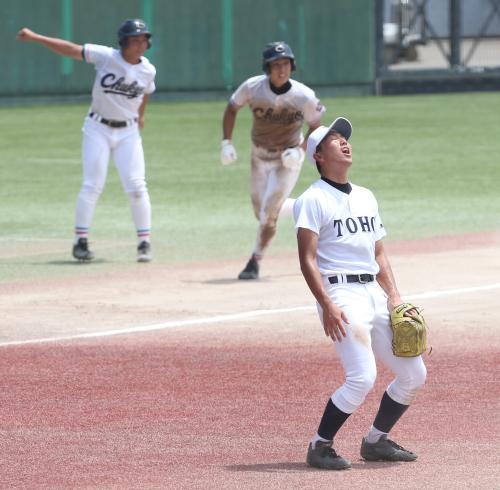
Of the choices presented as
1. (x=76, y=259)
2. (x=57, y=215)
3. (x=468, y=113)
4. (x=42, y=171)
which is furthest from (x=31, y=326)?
(x=468, y=113)

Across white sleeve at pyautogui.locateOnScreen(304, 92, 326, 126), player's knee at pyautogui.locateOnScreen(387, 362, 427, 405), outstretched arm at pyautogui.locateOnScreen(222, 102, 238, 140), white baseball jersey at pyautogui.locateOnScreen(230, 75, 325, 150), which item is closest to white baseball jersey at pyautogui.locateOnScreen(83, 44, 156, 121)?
outstretched arm at pyautogui.locateOnScreen(222, 102, 238, 140)

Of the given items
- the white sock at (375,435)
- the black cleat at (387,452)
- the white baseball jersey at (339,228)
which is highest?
the white baseball jersey at (339,228)

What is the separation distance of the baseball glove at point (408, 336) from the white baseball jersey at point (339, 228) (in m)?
0.37

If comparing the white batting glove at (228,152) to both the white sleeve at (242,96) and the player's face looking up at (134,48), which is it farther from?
the player's face looking up at (134,48)

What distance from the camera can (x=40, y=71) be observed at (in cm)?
3538

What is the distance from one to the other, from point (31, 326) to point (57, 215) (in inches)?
280

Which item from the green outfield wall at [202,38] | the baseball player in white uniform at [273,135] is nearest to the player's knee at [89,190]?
the baseball player in white uniform at [273,135]

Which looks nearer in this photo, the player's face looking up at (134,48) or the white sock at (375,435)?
the white sock at (375,435)

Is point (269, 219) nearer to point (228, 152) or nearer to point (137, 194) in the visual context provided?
point (228, 152)

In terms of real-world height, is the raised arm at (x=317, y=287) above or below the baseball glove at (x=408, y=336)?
above

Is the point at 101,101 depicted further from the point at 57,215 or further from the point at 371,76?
the point at 371,76

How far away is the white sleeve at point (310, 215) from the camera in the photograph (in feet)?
23.3

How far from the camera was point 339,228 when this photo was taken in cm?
718

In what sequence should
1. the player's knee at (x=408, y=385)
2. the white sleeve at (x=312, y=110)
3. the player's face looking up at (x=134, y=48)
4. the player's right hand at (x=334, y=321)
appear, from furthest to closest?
1. the player's face looking up at (x=134, y=48)
2. the white sleeve at (x=312, y=110)
3. the player's knee at (x=408, y=385)
4. the player's right hand at (x=334, y=321)
